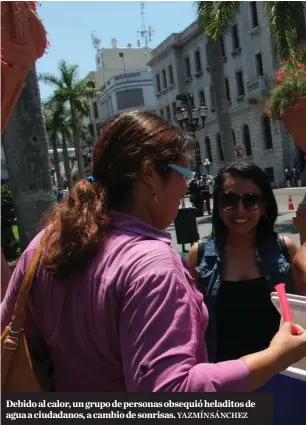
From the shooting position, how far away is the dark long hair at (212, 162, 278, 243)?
2.29 m

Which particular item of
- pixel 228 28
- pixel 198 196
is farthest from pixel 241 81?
pixel 228 28

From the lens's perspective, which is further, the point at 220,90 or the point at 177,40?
the point at 177,40

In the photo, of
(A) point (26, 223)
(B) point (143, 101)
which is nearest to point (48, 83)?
(B) point (143, 101)

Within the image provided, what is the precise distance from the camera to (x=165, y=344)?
97 centimetres

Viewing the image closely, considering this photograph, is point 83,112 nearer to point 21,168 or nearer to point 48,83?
point 48,83

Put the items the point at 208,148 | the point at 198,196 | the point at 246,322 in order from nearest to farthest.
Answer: the point at 246,322
the point at 198,196
the point at 208,148

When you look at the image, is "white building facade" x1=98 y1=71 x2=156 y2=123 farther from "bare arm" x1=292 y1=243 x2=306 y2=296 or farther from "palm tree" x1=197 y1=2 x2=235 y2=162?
"bare arm" x1=292 y1=243 x2=306 y2=296

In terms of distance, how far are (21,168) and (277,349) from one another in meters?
4.09

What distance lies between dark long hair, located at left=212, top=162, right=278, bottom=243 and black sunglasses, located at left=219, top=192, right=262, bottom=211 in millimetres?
49

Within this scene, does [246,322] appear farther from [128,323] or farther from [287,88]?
[287,88]

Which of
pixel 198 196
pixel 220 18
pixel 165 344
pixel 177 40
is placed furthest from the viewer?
pixel 177 40

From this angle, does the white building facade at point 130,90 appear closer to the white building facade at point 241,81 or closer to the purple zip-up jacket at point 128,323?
the white building facade at point 241,81

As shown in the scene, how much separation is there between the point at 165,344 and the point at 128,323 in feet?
0.31

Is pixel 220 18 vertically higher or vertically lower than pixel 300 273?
higher
